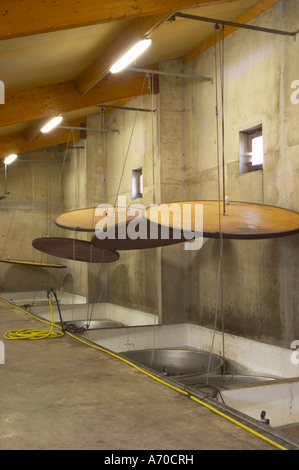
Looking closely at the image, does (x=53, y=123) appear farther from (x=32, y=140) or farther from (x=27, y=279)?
(x=27, y=279)

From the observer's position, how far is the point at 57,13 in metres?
3.95

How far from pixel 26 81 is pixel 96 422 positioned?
594cm

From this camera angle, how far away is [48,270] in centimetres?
1404

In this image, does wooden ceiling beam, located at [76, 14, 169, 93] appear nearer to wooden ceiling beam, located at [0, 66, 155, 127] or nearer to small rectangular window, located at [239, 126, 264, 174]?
wooden ceiling beam, located at [0, 66, 155, 127]

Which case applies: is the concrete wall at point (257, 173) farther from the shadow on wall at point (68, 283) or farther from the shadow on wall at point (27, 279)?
the shadow on wall at point (27, 279)

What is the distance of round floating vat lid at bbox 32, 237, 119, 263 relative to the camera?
7.22m

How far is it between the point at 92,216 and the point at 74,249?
591 millimetres

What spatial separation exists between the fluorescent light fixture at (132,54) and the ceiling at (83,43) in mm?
136

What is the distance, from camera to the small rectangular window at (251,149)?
6.49 m

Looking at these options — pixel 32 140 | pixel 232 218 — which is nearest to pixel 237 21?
pixel 232 218

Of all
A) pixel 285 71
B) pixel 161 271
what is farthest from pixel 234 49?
pixel 161 271

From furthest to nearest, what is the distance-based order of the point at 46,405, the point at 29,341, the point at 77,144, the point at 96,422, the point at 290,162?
1. the point at 77,144
2. the point at 290,162
3. the point at 29,341
4. the point at 46,405
5. the point at 96,422

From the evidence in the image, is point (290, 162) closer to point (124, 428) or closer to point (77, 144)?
point (124, 428)
